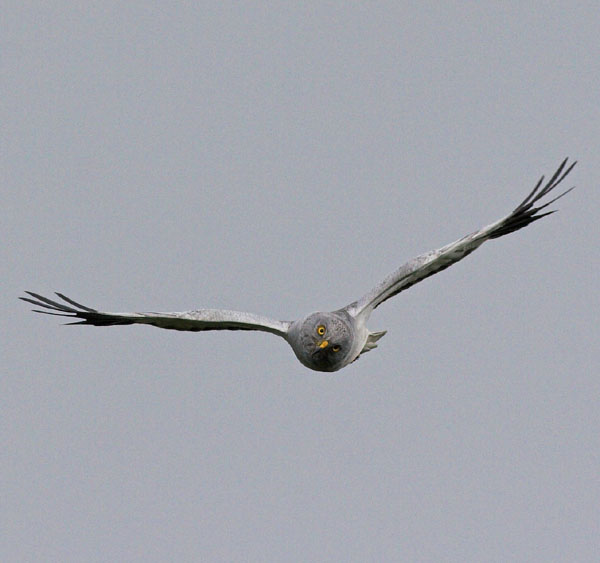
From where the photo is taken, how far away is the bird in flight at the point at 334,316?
46.6ft

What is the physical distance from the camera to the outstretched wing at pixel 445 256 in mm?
14234

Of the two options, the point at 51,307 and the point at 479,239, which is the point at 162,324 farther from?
the point at 479,239

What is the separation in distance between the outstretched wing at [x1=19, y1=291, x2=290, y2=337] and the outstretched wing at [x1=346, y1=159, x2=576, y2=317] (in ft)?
3.75

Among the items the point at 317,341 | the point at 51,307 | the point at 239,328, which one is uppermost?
the point at 51,307

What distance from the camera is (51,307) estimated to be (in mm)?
14852

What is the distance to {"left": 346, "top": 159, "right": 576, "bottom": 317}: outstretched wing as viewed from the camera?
14.2 meters

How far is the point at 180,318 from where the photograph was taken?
1488cm

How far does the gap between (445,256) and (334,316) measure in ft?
5.27

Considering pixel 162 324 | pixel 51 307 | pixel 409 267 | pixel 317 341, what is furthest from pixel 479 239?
pixel 51 307

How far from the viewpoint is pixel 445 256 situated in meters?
14.6

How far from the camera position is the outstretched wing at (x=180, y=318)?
584 inches

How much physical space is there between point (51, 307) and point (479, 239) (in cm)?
551

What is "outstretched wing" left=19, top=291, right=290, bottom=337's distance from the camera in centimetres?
1483

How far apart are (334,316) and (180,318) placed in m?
2.03
